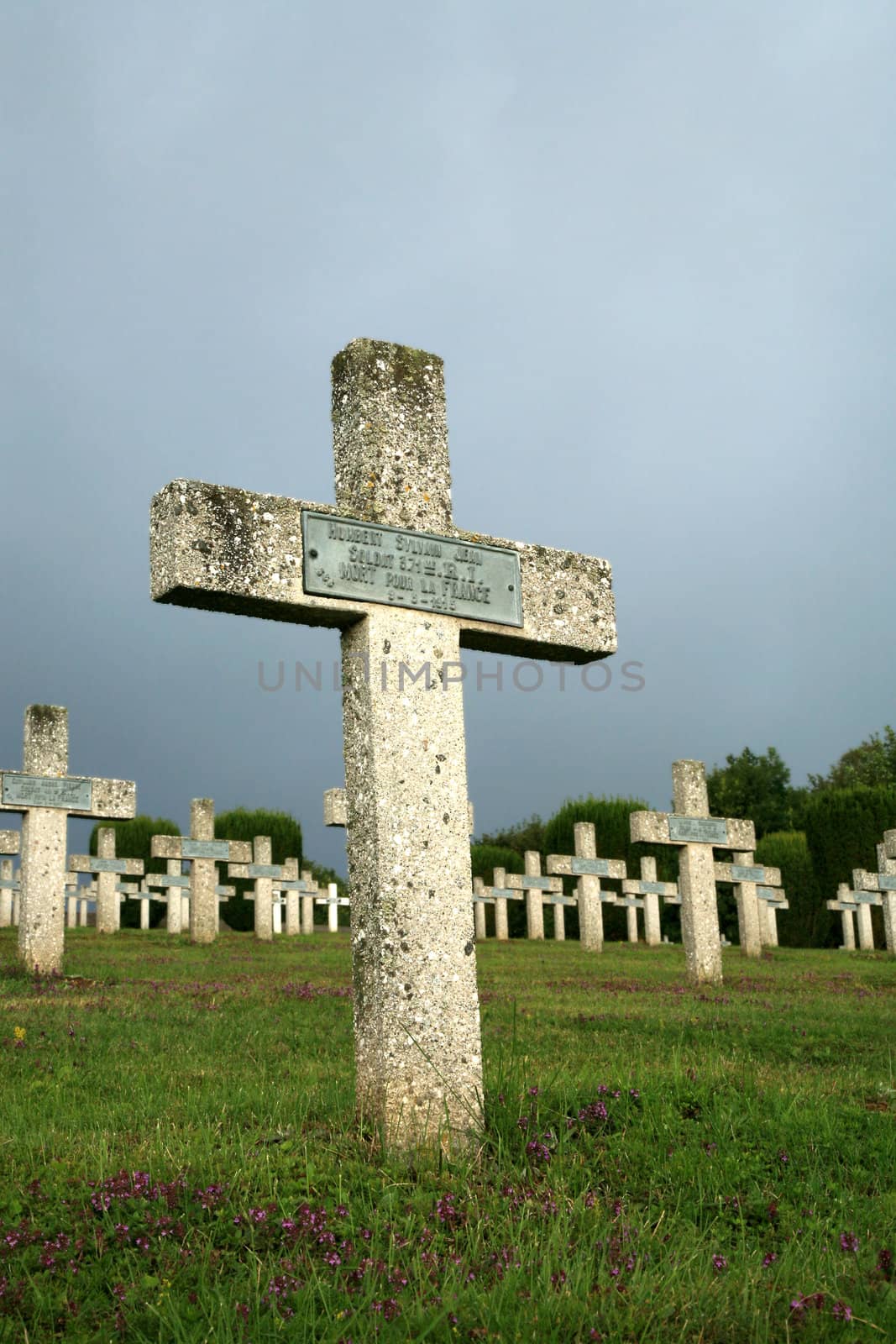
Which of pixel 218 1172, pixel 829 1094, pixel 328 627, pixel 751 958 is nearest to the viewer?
pixel 218 1172

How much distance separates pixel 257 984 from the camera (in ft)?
47.1

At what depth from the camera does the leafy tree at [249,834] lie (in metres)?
43.3

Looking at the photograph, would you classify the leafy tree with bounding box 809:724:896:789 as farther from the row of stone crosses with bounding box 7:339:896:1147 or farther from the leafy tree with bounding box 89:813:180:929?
the row of stone crosses with bounding box 7:339:896:1147

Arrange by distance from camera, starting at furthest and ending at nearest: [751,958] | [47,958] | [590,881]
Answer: [590,881] < [751,958] < [47,958]

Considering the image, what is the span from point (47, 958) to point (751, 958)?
46.9ft

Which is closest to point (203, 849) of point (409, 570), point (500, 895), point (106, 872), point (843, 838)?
point (106, 872)

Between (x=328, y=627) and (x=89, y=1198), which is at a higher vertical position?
(x=328, y=627)

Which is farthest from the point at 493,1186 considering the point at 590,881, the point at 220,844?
the point at 590,881

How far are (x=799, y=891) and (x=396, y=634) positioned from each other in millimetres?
34806

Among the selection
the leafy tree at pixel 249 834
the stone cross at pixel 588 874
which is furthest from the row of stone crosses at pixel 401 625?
the leafy tree at pixel 249 834

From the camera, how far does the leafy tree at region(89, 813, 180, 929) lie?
143 ft

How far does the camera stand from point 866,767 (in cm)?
5012

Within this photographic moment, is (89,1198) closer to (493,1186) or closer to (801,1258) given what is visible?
(493,1186)

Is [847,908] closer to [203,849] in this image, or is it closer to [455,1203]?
[203,849]
